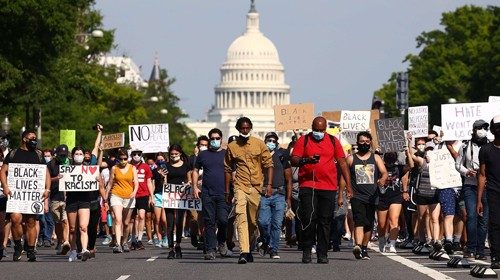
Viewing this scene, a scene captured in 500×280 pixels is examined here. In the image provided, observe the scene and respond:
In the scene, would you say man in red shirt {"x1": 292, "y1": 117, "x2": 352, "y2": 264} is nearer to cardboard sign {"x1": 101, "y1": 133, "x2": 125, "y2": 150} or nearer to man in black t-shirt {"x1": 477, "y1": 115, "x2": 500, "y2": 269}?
man in black t-shirt {"x1": 477, "y1": 115, "x2": 500, "y2": 269}

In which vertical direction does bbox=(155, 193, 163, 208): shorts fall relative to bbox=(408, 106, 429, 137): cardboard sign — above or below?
below

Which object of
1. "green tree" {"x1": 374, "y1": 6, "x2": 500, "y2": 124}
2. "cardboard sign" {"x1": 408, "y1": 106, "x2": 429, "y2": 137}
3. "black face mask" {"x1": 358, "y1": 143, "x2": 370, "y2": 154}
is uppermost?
"green tree" {"x1": 374, "y1": 6, "x2": 500, "y2": 124}

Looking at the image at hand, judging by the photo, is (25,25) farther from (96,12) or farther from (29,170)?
(96,12)

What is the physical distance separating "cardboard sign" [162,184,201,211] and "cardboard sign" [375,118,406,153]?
3.89 meters

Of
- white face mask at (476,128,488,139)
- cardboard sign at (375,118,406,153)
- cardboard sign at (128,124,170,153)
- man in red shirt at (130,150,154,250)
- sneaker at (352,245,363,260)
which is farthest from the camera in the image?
cardboard sign at (128,124,170,153)

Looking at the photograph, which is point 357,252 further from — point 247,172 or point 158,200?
point 158,200

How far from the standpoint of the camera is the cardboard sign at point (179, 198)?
2648cm

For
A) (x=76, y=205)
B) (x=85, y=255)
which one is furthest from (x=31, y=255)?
(x=76, y=205)

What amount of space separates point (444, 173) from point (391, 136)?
353 cm

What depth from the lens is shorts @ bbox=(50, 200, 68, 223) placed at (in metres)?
29.3

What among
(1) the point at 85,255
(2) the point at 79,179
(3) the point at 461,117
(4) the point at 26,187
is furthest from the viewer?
(3) the point at 461,117

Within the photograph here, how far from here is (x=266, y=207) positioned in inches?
1051

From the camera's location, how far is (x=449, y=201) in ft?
85.3

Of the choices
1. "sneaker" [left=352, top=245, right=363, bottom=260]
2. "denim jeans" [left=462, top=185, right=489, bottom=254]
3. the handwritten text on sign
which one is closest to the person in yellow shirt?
"sneaker" [left=352, top=245, right=363, bottom=260]
